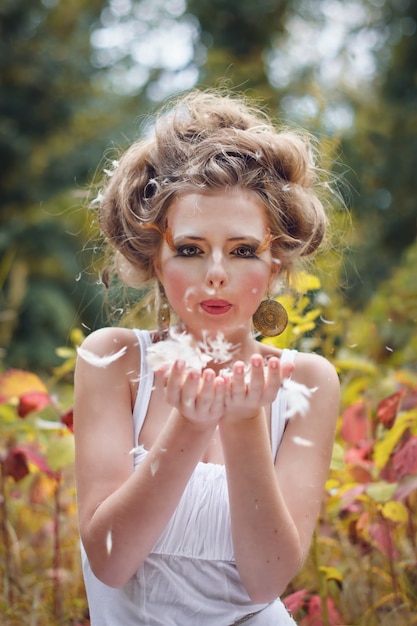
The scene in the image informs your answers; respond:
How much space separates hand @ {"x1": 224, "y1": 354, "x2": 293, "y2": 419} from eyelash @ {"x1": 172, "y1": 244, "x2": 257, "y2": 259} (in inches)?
11.6

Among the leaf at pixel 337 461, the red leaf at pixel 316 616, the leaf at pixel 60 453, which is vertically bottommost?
the red leaf at pixel 316 616

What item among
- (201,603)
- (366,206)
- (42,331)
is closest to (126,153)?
(201,603)

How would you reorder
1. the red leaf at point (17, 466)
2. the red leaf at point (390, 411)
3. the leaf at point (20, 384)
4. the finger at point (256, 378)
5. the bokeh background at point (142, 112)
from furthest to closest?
the bokeh background at point (142, 112) < the leaf at point (20, 384) < the red leaf at point (17, 466) < the red leaf at point (390, 411) < the finger at point (256, 378)

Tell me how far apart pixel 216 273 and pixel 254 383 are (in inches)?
10.3

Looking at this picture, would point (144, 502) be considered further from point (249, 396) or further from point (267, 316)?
point (267, 316)

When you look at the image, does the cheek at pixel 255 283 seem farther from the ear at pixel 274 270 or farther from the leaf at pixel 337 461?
the leaf at pixel 337 461

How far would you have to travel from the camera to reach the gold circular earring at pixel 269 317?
4.44 ft

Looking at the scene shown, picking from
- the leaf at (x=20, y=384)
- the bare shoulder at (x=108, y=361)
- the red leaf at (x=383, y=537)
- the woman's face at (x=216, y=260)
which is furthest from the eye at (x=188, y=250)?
the red leaf at (x=383, y=537)

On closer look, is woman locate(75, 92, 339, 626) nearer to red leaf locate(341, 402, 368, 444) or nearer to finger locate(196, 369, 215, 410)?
finger locate(196, 369, 215, 410)

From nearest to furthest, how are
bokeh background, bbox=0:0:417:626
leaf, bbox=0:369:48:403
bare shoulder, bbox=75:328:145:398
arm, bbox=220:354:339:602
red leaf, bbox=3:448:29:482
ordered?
arm, bbox=220:354:339:602
bare shoulder, bbox=75:328:145:398
red leaf, bbox=3:448:29:482
leaf, bbox=0:369:48:403
bokeh background, bbox=0:0:417:626

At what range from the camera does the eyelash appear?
1228 mm

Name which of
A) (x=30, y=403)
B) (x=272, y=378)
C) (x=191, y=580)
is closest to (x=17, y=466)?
(x=30, y=403)

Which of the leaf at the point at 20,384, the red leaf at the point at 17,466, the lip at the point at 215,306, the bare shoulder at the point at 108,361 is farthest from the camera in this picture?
the leaf at the point at 20,384

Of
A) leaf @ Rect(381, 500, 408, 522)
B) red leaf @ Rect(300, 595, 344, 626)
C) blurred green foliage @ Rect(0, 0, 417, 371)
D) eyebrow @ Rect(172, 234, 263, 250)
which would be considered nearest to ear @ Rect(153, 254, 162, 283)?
eyebrow @ Rect(172, 234, 263, 250)
